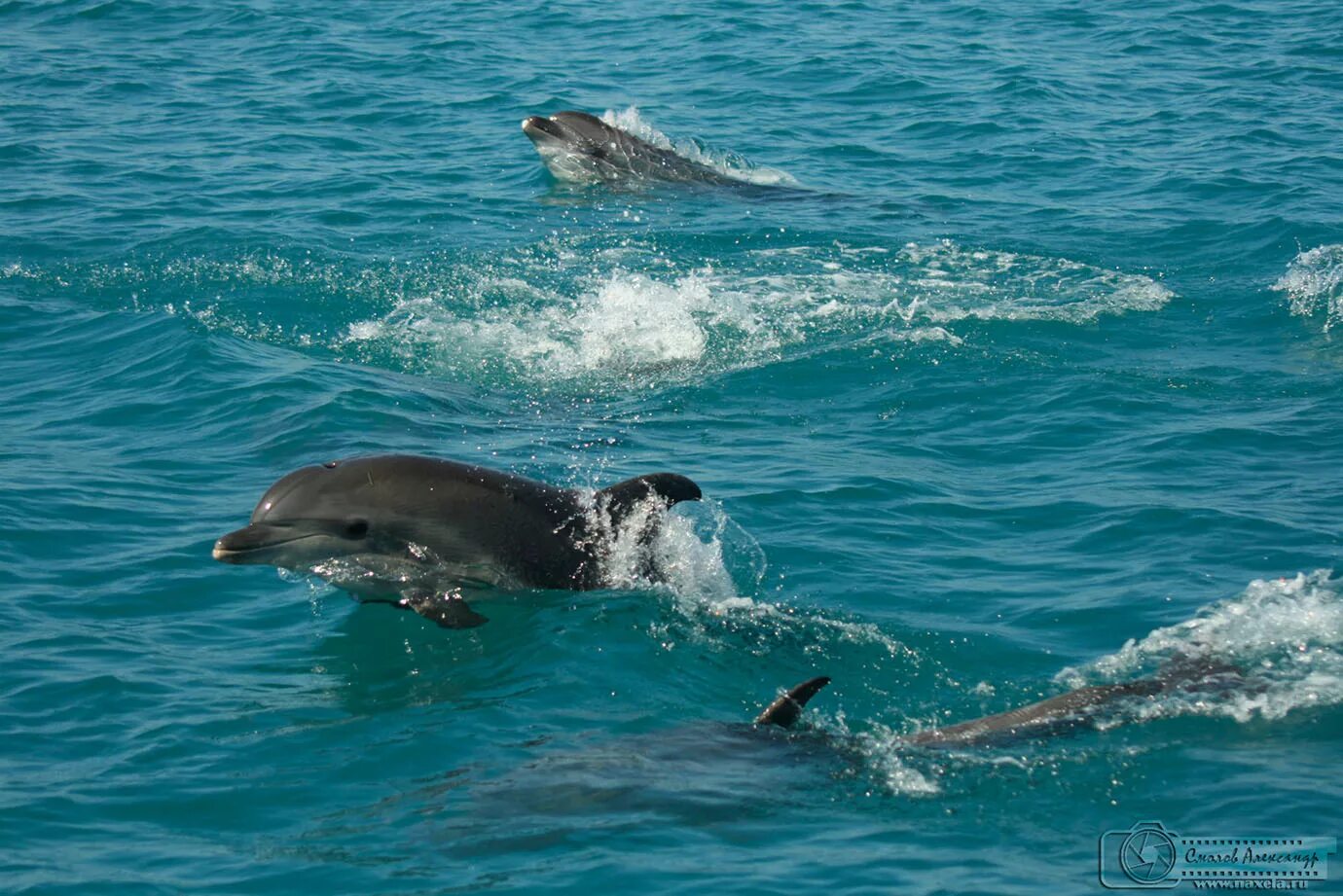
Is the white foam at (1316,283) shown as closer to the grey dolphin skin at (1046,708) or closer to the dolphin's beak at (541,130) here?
the grey dolphin skin at (1046,708)

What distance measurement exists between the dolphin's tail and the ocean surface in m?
0.11

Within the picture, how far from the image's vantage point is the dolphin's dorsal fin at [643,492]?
38.3ft

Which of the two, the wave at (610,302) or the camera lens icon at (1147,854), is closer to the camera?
the camera lens icon at (1147,854)

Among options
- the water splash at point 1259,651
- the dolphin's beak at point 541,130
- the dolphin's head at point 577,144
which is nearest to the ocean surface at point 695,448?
the water splash at point 1259,651

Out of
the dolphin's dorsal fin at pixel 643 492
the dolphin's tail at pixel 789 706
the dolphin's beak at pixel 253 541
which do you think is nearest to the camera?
the dolphin's tail at pixel 789 706

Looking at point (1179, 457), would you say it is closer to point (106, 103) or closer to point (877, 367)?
point (877, 367)

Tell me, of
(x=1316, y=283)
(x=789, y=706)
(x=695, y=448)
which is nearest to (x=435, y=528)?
(x=789, y=706)

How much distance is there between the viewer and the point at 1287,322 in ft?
61.0

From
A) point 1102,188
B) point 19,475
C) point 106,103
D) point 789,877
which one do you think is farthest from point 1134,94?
point 789,877

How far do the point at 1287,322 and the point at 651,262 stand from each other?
777 cm

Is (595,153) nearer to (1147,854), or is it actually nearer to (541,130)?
(541,130)

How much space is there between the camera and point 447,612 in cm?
1137

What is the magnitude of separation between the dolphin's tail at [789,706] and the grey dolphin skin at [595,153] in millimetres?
16571

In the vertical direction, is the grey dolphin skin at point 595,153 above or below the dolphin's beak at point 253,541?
above
